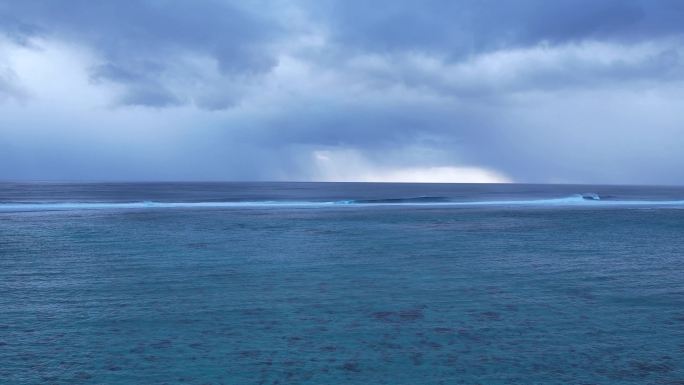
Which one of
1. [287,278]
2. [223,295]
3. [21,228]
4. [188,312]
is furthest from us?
[21,228]

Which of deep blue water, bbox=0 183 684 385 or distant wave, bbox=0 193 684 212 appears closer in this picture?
Result: deep blue water, bbox=0 183 684 385

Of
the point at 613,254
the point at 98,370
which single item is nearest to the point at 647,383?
the point at 98,370

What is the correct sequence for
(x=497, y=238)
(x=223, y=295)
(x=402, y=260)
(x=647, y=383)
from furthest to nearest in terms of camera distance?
(x=497, y=238)
(x=402, y=260)
(x=223, y=295)
(x=647, y=383)

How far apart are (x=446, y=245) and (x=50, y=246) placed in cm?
1908

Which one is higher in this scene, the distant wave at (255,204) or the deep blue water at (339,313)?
the distant wave at (255,204)

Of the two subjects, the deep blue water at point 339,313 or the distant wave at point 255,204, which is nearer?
the deep blue water at point 339,313

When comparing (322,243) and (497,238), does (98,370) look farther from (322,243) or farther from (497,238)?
(497,238)

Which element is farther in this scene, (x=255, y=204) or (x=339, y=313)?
(x=255, y=204)

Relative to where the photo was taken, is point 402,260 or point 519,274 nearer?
point 519,274

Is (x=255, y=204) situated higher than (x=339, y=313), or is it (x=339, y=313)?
(x=255, y=204)

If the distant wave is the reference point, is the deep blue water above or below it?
below

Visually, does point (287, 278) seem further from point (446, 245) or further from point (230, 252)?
point (446, 245)

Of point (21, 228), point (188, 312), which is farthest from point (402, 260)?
point (21, 228)

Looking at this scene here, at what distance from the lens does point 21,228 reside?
32406 millimetres
